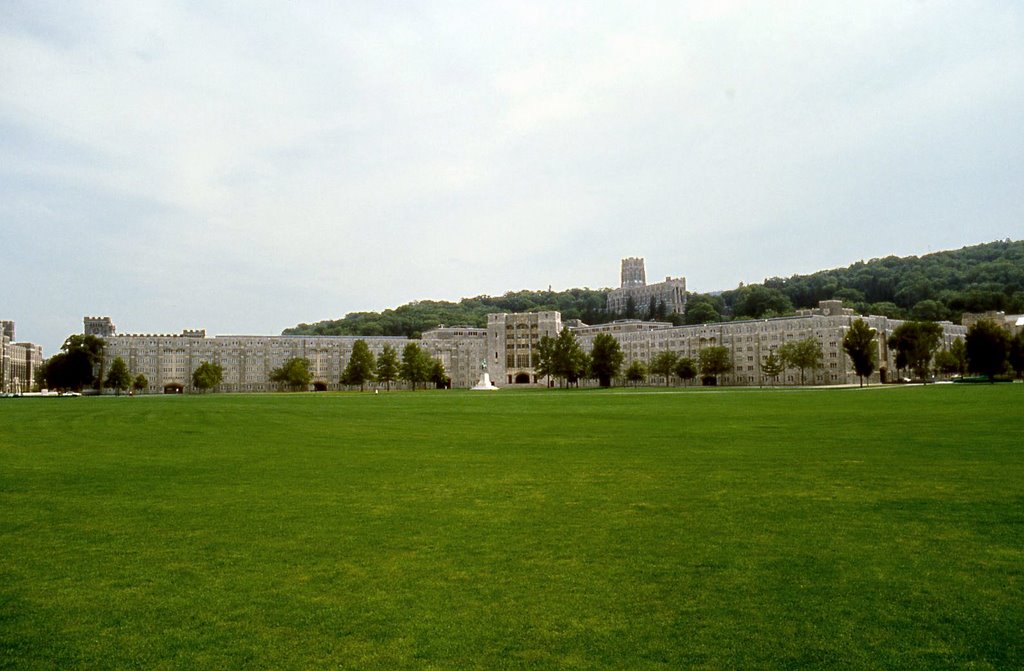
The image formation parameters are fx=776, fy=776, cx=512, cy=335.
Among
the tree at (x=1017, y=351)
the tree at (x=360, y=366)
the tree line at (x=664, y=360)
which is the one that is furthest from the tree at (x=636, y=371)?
the tree at (x=1017, y=351)

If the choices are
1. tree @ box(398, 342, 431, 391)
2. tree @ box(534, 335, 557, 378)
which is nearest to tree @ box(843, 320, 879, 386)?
tree @ box(534, 335, 557, 378)

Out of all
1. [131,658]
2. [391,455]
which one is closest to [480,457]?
[391,455]

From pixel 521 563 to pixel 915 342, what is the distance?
109216 mm

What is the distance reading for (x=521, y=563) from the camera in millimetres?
8977

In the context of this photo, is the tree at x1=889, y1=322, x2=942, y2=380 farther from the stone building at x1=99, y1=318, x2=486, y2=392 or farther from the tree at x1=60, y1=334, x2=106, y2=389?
the tree at x1=60, y1=334, x2=106, y2=389

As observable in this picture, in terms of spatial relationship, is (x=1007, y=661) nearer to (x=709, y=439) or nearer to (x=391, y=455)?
(x=391, y=455)

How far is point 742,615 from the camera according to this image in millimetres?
7199

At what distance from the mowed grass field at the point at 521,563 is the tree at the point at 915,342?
94.9m

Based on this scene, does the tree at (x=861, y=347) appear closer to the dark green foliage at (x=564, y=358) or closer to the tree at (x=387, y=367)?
the dark green foliage at (x=564, y=358)

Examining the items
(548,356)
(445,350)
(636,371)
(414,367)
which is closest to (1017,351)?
(636,371)

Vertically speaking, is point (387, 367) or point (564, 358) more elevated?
point (564, 358)

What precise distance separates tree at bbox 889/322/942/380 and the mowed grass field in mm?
94874

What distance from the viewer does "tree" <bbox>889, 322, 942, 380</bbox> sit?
104 metres

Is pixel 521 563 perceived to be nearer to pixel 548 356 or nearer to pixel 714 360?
pixel 548 356
